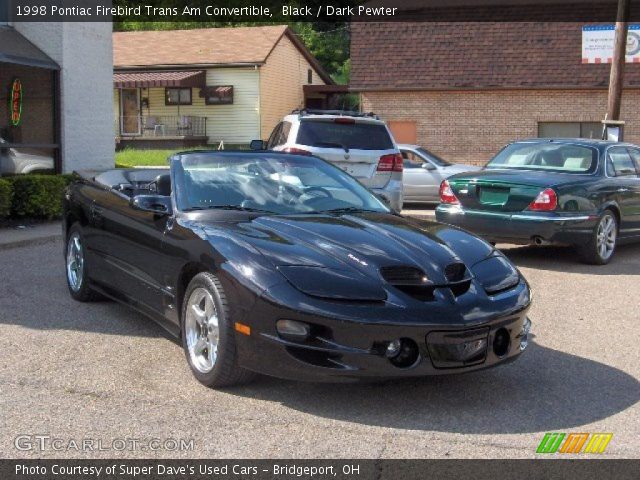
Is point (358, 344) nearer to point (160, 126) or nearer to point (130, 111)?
point (160, 126)

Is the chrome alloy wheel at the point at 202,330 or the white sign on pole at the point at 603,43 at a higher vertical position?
the white sign on pole at the point at 603,43

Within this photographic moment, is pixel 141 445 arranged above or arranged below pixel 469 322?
below

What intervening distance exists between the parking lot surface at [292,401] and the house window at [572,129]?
1965 centimetres

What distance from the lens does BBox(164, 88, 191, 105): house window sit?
37.7m

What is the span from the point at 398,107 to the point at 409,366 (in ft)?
74.3

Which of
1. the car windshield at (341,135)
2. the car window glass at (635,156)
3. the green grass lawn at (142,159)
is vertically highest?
the car windshield at (341,135)

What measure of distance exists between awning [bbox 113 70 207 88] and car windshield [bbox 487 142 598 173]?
86.4 feet

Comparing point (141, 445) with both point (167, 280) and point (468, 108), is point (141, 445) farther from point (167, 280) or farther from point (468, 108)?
point (468, 108)

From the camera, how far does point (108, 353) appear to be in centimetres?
588


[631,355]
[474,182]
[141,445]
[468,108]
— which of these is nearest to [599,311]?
[631,355]

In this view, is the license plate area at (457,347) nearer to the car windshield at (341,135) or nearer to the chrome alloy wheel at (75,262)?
the chrome alloy wheel at (75,262)

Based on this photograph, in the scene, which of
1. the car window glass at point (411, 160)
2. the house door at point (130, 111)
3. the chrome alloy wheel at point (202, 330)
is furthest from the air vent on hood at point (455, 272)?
the house door at point (130, 111)

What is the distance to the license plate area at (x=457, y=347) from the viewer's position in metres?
4.59

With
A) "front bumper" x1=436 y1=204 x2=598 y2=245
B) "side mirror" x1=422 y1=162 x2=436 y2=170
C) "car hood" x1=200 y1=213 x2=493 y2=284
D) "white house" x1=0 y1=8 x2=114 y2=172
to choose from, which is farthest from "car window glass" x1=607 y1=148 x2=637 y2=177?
"white house" x1=0 y1=8 x2=114 y2=172
